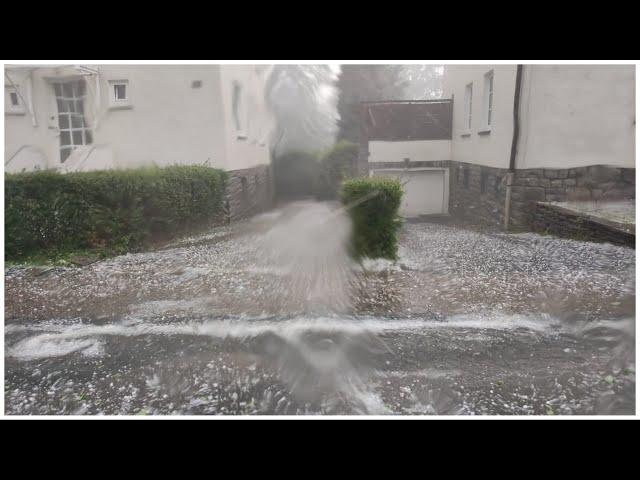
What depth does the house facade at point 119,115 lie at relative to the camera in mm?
9141

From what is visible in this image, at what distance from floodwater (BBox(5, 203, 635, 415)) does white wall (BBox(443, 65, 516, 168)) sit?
130 inches

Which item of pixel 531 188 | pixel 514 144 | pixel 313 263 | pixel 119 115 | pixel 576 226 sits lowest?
pixel 313 263

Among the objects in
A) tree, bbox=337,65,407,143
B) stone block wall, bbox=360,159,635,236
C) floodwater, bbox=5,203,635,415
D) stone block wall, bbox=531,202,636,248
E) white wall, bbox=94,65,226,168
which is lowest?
floodwater, bbox=5,203,635,415

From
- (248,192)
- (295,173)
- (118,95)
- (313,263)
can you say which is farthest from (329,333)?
(295,173)

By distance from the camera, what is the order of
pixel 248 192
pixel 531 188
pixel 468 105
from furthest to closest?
pixel 248 192 → pixel 468 105 → pixel 531 188

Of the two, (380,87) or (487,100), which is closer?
(487,100)

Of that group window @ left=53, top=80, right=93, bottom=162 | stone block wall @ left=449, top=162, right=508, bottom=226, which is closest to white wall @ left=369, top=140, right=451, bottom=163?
stone block wall @ left=449, top=162, right=508, bottom=226

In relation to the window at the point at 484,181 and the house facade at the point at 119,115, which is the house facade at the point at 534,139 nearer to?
the window at the point at 484,181

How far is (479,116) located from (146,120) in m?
8.19

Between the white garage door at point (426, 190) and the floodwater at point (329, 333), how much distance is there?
5260mm

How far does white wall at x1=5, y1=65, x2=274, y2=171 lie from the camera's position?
9141mm

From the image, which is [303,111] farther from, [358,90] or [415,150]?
[415,150]

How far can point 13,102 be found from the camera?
968cm

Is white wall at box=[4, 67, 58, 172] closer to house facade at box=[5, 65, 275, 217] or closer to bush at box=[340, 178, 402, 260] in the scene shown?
house facade at box=[5, 65, 275, 217]
